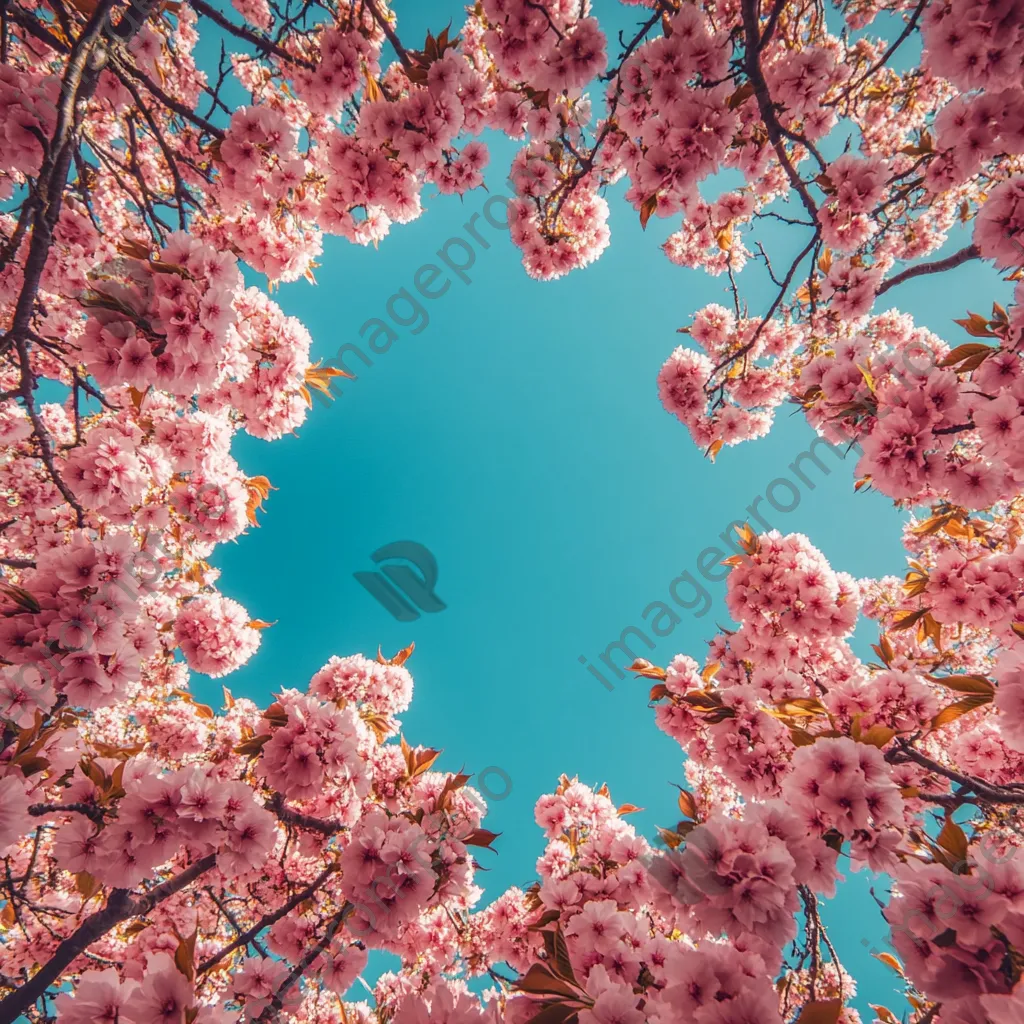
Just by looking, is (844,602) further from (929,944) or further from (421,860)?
(421,860)

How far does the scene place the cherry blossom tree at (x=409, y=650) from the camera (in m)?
1.77

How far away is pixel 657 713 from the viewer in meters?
3.70

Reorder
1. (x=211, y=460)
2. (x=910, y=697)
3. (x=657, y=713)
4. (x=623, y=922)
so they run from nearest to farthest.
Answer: (x=623, y=922), (x=910, y=697), (x=211, y=460), (x=657, y=713)

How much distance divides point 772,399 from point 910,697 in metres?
3.09

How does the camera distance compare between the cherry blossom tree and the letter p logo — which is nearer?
the cherry blossom tree

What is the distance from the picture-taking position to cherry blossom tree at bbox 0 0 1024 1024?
5.81 ft

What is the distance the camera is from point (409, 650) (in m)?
4.41

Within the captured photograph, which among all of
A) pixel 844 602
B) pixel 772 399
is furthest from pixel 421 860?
pixel 772 399

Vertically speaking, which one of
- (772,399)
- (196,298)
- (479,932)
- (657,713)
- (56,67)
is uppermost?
(772,399)

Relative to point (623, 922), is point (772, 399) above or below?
above

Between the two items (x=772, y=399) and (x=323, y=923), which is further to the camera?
(x=772, y=399)

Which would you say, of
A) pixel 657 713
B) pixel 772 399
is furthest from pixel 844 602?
pixel 772 399

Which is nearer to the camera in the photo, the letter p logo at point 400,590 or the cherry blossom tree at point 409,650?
the cherry blossom tree at point 409,650

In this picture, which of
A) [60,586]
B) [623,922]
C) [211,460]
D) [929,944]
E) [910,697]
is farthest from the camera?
[211,460]
